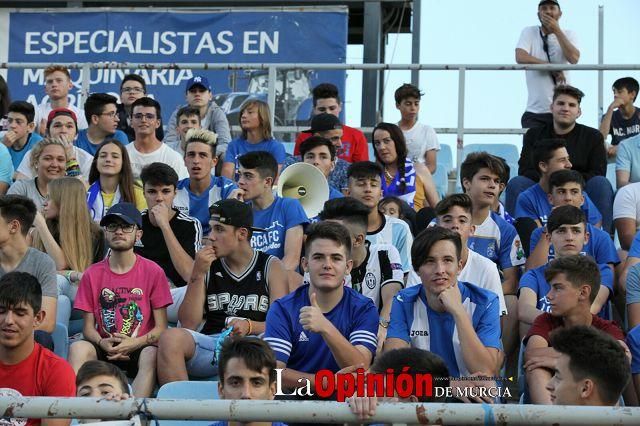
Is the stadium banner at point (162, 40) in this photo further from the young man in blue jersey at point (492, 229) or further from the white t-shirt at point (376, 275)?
the white t-shirt at point (376, 275)

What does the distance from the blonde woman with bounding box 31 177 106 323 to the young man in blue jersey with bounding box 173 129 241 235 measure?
102 cm

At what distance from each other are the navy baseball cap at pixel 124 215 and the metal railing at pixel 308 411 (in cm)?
321

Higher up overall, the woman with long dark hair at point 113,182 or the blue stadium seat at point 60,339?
the woman with long dark hair at point 113,182

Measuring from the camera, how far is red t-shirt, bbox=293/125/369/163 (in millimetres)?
10039

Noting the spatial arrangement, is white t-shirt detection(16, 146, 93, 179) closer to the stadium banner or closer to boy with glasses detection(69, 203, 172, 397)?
boy with glasses detection(69, 203, 172, 397)

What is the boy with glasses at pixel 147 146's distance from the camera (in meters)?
9.36

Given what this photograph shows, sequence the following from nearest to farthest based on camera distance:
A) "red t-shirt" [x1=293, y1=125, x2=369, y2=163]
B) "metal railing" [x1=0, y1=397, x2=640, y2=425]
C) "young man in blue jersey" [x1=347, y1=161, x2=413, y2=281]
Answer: "metal railing" [x1=0, y1=397, x2=640, y2=425], "young man in blue jersey" [x1=347, y1=161, x2=413, y2=281], "red t-shirt" [x1=293, y1=125, x2=369, y2=163]

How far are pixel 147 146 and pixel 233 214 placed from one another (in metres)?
2.99

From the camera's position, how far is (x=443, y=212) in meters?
6.94

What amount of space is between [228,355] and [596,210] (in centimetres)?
439

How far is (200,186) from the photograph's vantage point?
28.0 feet

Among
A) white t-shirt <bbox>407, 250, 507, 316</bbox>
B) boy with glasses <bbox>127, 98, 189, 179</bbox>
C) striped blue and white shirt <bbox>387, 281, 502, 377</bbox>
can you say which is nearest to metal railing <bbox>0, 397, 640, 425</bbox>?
striped blue and white shirt <bbox>387, 281, 502, 377</bbox>

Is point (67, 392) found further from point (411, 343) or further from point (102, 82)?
point (102, 82)

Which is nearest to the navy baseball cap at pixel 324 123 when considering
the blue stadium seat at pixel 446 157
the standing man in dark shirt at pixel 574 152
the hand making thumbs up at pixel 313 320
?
the standing man in dark shirt at pixel 574 152
